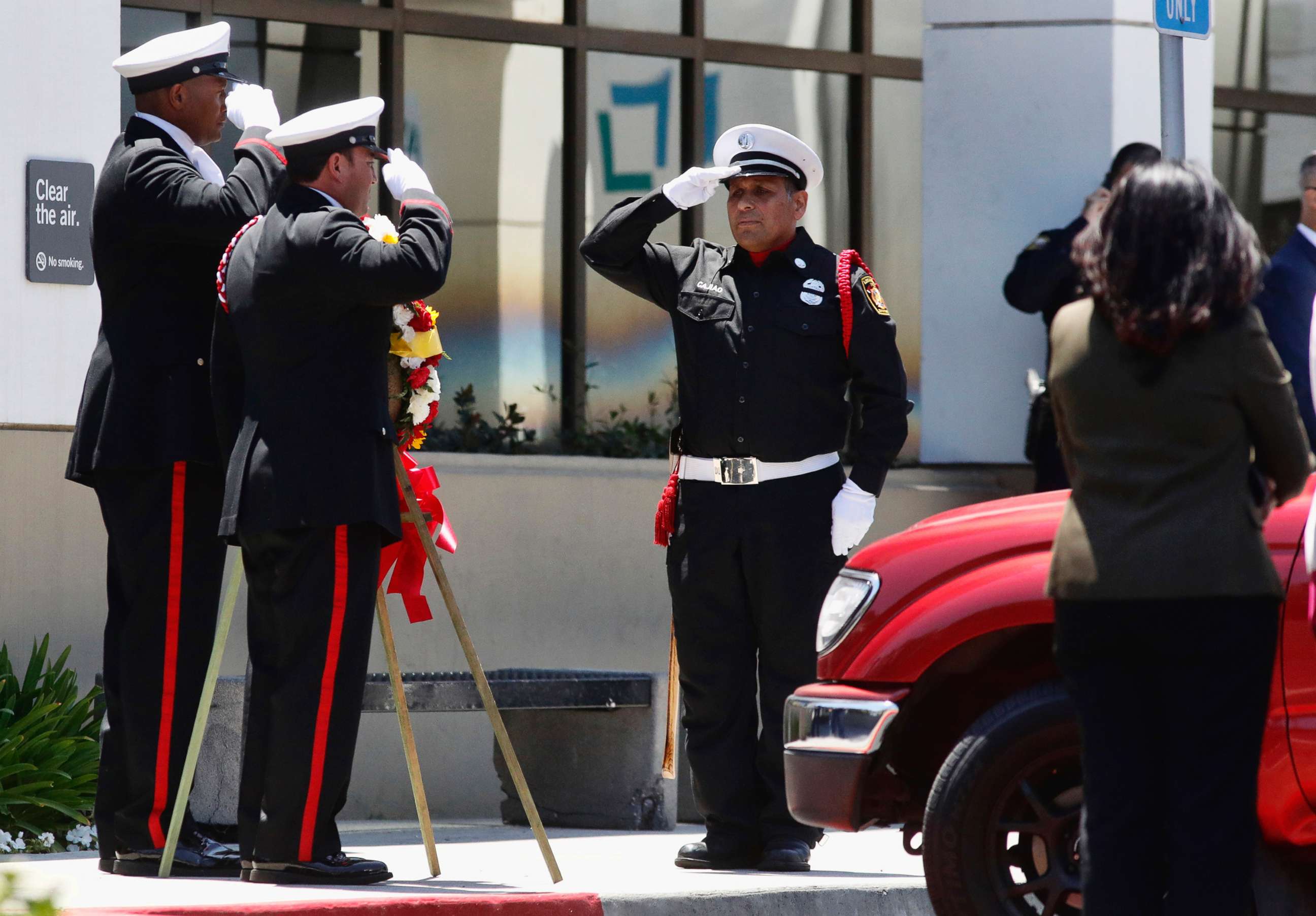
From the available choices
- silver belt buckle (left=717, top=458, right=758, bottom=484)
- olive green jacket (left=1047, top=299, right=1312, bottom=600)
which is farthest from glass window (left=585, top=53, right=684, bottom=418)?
olive green jacket (left=1047, top=299, right=1312, bottom=600)

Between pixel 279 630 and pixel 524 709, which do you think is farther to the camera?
pixel 524 709

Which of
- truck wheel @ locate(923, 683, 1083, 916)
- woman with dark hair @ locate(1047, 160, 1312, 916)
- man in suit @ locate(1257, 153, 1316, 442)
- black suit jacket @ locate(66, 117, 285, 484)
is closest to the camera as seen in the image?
woman with dark hair @ locate(1047, 160, 1312, 916)

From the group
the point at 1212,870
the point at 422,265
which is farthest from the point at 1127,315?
the point at 422,265

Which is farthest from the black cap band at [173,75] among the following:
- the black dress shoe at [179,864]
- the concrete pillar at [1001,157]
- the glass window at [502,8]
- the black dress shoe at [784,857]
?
the concrete pillar at [1001,157]

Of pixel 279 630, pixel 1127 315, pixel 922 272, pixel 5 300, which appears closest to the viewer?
pixel 1127 315

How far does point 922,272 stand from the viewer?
33.4 feet

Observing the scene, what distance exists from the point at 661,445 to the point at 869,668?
4262 mm

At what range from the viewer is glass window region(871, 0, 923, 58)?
10.3 meters

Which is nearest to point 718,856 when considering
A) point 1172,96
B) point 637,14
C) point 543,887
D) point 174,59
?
point 543,887

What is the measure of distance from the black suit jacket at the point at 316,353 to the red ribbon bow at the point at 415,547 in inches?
20.5

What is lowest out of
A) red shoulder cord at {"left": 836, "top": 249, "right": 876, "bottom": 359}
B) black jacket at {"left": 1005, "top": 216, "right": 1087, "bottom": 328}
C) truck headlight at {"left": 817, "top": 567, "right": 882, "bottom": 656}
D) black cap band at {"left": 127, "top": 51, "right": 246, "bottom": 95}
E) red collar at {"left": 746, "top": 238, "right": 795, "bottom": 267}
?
truck headlight at {"left": 817, "top": 567, "right": 882, "bottom": 656}

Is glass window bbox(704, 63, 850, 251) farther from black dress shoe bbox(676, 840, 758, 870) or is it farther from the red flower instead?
black dress shoe bbox(676, 840, 758, 870)

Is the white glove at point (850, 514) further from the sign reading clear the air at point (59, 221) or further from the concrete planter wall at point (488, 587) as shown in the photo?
the sign reading clear the air at point (59, 221)

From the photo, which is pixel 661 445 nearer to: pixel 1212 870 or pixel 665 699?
pixel 665 699
